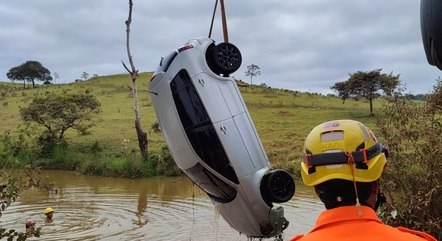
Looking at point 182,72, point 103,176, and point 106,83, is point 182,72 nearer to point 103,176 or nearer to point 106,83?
point 103,176

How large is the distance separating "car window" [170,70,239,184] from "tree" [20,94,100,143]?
21261 mm

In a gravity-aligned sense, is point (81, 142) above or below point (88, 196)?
above

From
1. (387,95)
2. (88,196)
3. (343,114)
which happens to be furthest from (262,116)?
(387,95)

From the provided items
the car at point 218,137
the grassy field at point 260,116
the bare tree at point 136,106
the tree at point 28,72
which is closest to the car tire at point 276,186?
the car at point 218,137

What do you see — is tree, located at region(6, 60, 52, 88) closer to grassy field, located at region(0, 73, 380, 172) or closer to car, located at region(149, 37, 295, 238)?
grassy field, located at region(0, 73, 380, 172)

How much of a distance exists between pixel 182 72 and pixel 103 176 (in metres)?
17.6

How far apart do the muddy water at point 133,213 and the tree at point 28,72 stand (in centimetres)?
A: 4017

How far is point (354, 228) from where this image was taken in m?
1.57

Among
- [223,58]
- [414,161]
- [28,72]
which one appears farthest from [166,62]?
[28,72]

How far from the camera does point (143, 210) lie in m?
13.7

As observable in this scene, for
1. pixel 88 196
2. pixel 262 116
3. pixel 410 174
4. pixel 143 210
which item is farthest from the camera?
pixel 262 116

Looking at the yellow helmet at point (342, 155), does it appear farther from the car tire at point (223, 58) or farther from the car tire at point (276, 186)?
the car tire at point (223, 58)

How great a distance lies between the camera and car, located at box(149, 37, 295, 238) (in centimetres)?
367

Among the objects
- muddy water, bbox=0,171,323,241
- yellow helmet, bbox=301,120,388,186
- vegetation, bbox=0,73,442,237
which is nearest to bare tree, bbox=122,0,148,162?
vegetation, bbox=0,73,442,237
